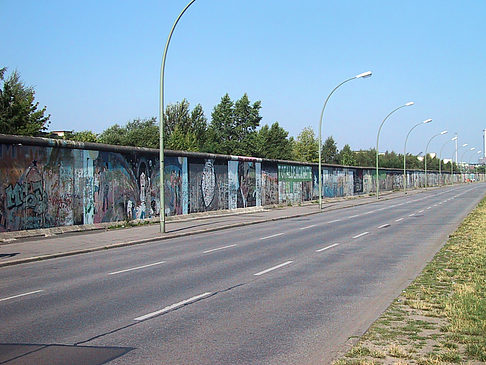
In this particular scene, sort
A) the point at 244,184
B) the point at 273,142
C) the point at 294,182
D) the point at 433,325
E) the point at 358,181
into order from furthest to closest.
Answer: the point at 273,142, the point at 358,181, the point at 294,182, the point at 244,184, the point at 433,325

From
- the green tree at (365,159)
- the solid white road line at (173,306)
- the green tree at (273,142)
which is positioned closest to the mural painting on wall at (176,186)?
the solid white road line at (173,306)

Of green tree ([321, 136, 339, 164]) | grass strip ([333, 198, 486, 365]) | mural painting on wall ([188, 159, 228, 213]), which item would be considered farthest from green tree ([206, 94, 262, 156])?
grass strip ([333, 198, 486, 365])

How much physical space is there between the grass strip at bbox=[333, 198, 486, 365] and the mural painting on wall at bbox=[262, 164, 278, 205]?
30281 mm

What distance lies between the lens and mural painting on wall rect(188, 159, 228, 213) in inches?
1247

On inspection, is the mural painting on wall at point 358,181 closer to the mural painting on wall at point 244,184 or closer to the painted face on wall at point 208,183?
the mural painting on wall at point 244,184

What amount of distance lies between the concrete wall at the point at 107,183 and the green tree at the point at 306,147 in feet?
237

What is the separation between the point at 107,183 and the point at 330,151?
4482 inches

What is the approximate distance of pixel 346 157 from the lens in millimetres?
123500

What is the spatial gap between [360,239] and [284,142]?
7453 cm

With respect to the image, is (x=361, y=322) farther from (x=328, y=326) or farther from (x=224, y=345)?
(x=224, y=345)

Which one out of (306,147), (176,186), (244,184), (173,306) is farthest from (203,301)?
(306,147)

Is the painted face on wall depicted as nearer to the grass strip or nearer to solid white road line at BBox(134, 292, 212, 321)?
the grass strip

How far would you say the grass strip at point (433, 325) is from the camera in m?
5.71

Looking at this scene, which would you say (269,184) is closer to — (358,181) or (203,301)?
(358,181)
